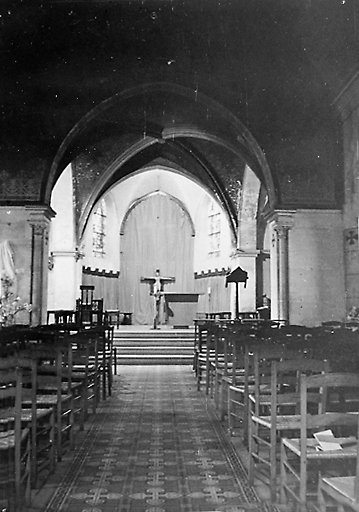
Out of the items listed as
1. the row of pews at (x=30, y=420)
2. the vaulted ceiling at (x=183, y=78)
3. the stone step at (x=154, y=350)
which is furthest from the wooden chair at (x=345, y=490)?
the stone step at (x=154, y=350)

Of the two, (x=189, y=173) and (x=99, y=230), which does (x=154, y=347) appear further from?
(x=99, y=230)

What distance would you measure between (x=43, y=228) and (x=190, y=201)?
37.0 ft

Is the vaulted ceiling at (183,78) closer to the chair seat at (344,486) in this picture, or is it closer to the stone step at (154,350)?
the stone step at (154,350)

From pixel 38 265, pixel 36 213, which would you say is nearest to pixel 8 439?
pixel 38 265

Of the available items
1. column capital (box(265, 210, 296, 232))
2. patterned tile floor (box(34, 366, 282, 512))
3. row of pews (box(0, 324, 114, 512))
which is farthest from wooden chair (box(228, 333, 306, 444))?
column capital (box(265, 210, 296, 232))

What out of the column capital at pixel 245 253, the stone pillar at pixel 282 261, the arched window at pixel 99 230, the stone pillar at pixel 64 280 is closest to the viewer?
the stone pillar at pixel 282 261

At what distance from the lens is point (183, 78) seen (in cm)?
1244

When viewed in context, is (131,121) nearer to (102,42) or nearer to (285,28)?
(102,42)

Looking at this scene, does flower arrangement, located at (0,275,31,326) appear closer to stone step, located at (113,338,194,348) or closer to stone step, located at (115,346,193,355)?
stone step, located at (115,346,193,355)

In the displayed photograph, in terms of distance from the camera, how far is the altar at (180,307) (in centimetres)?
1650

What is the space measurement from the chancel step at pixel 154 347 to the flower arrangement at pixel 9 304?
2136 millimetres

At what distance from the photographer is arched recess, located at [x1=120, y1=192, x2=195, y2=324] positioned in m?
22.7

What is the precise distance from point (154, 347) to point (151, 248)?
10440 millimetres

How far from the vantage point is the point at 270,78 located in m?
12.4
